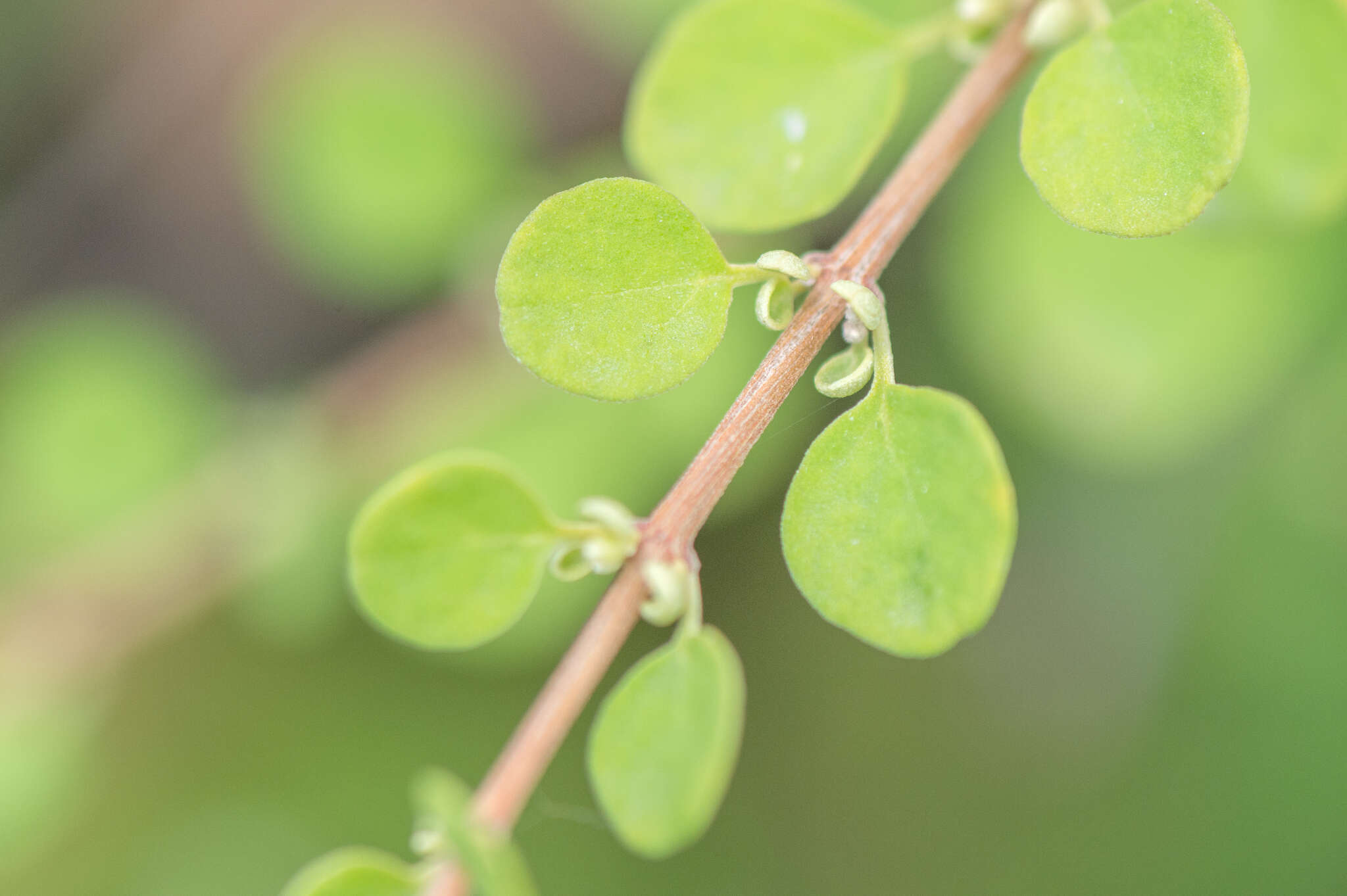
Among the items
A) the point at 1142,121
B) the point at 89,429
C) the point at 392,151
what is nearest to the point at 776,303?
the point at 1142,121

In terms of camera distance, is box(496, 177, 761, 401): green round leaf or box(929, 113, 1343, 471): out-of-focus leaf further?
box(929, 113, 1343, 471): out-of-focus leaf

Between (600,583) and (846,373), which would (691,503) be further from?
(600,583)

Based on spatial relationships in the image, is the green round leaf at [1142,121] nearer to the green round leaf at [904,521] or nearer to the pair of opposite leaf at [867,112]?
the pair of opposite leaf at [867,112]

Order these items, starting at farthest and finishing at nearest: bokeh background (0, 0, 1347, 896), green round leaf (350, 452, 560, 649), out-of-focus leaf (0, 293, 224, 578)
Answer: out-of-focus leaf (0, 293, 224, 578) → bokeh background (0, 0, 1347, 896) → green round leaf (350, 452, 560, 649)

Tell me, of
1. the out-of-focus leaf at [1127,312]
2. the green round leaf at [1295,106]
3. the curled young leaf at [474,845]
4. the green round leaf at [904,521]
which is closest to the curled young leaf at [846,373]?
the green round leaf at [904,521]

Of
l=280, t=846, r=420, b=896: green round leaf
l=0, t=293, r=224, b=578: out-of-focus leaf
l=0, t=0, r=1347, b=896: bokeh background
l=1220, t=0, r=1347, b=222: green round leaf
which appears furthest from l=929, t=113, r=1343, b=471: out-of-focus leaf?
l=0, t=293, r=224, b=578: out-of-focus leaf

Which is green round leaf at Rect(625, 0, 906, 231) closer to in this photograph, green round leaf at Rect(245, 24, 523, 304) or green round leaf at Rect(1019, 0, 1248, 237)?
green round leaf at Rect(1019, 0, 1248, 237)
